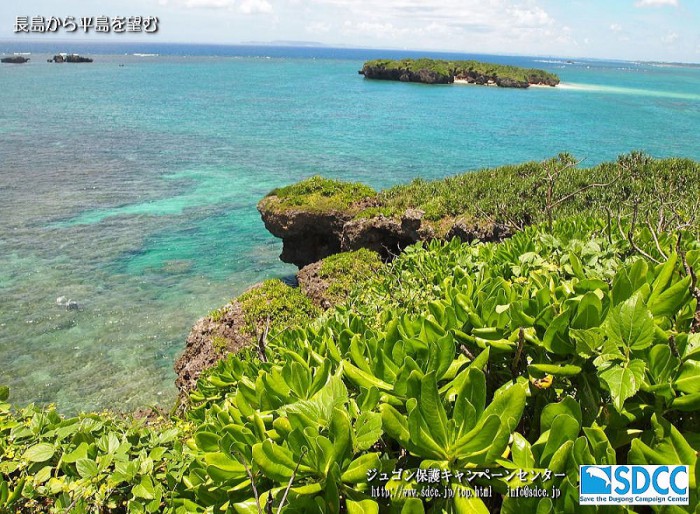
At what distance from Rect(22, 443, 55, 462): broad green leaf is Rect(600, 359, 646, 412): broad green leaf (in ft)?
10.2

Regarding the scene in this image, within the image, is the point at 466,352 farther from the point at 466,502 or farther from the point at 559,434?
the point at 466,502

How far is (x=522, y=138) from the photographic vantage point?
41.5 metres

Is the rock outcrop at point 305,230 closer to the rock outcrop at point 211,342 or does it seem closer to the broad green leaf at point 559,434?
A: the rock outcrop at point 211,342

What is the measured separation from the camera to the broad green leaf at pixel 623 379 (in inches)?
72.6

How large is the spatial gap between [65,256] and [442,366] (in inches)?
738

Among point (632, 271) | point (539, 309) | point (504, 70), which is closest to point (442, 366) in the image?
point (539, 309)

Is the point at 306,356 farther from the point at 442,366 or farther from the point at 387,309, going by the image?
the point at 387,309

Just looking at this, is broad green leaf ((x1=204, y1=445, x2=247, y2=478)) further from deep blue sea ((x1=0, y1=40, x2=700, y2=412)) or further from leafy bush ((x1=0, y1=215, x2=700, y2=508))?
deep blue sea ((x1=0, y1=40, x2=700, y2=412))

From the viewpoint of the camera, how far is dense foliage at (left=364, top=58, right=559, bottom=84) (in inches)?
3775

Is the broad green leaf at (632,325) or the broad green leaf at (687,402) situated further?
the broad green leaf at (632,325)

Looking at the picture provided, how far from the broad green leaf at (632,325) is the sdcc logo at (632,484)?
47cm

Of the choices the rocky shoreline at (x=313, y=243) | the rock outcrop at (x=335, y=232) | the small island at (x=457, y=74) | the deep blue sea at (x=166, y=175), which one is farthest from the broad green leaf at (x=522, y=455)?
the small island at (x=457, y=74)

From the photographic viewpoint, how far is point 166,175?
94.8 ft

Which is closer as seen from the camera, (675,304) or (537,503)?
(537,503)
